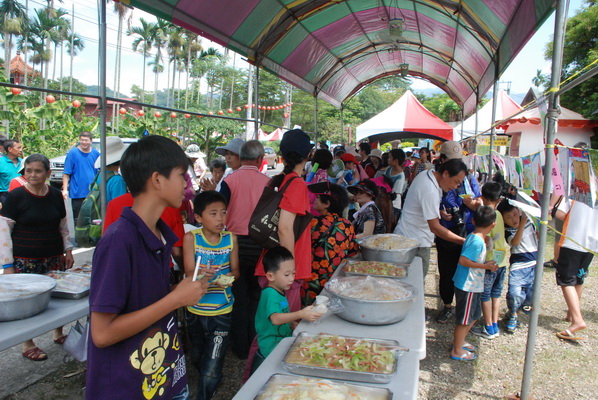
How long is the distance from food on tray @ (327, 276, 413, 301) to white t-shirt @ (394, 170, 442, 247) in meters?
1.20

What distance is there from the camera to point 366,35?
7.76 meters

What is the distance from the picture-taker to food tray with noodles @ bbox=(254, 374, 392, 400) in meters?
1.50

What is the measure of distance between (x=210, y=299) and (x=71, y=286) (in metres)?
0.85

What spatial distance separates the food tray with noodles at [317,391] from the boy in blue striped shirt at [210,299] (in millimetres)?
1135

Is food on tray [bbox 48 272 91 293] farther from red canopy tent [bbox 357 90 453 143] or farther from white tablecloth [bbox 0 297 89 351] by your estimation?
red canopy tent [bbox 357 90 453 143]

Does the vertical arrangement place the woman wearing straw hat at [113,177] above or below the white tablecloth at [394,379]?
above

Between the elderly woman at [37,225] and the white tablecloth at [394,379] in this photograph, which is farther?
the elderly woman at [37,225]

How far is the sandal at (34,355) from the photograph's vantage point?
11.6 ft

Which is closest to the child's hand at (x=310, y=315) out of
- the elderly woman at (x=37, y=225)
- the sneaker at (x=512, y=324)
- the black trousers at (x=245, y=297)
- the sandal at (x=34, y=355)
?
the black trousers at (x=245, y=297)

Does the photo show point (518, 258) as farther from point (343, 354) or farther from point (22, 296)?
point (22, 296)

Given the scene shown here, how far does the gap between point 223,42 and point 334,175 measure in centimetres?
277

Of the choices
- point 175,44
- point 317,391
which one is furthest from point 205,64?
→ point 317,391

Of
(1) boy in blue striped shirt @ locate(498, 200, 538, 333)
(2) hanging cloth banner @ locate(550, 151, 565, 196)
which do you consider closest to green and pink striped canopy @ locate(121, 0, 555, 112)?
(2) hanging cloth banner @ locate(550, 151, 565, 196)

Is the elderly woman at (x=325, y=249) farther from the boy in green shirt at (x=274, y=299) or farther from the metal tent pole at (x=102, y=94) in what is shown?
the metal tent pole at (x=102, y=94)
